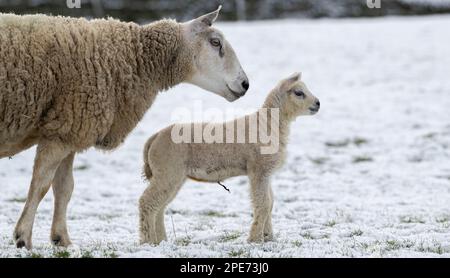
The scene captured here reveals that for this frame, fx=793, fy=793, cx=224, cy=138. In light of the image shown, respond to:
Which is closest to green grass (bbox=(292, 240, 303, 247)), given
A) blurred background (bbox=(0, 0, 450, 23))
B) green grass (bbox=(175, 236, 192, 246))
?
green grass (bbox=(175, 236, 192, 246))

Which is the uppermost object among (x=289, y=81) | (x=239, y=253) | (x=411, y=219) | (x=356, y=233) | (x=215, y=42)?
(x=215, y=42)

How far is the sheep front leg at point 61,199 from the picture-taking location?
7250 mm

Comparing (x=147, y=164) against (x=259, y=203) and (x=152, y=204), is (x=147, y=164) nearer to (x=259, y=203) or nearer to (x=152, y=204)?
(x=152, y=204)

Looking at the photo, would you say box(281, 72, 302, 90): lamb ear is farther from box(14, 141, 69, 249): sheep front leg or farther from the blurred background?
the blurred background

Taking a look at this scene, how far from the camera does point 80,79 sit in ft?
22.0

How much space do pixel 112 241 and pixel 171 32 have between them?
2080 millimetres

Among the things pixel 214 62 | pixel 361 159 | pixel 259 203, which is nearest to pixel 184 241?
pixel 259 203

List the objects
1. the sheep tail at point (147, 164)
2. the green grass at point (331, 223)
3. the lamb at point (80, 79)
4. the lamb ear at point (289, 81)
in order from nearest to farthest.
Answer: the lamb at point (80, 79), the sheep tail at point (147, 164), the lamb ear at point (289, 81), the green grass at point (331, 223)

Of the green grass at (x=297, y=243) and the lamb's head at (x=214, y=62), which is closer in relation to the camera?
the green grass at (x=297, y=243)

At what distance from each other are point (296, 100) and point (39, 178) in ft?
8.48

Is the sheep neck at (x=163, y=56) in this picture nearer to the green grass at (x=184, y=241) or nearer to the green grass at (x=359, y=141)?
the green grass at (x=184, y=241)

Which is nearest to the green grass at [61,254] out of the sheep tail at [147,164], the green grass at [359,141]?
the sheep tail at [147,164]

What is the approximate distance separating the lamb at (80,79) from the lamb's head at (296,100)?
1.71 feet
